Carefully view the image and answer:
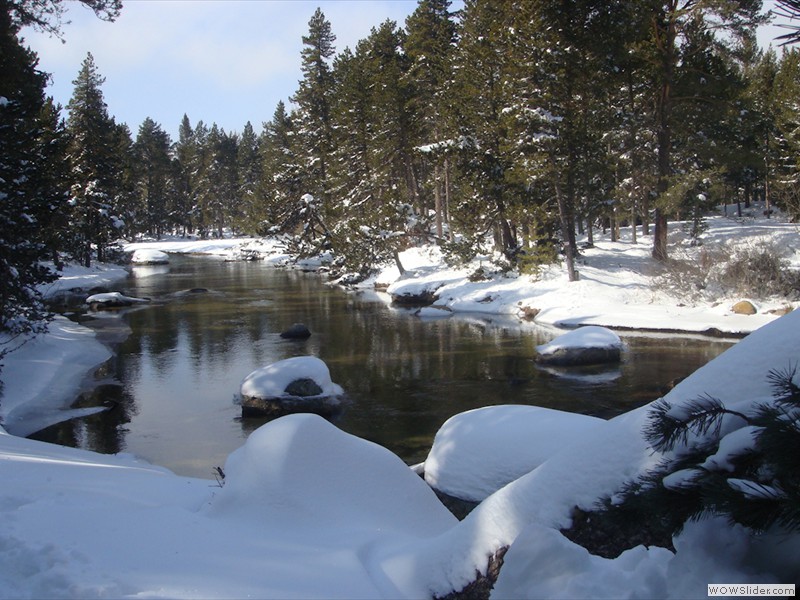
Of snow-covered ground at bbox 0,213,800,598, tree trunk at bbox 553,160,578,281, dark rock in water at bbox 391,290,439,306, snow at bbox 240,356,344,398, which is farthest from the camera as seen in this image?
dark rock in water at bbox 391,290,439,306

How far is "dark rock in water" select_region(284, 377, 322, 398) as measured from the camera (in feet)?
45.3

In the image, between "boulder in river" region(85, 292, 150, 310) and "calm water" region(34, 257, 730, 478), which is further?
"boulder in river" region(85, 292, 150, 310)

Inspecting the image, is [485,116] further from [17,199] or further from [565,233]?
[17,199]

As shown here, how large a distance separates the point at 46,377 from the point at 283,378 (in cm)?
702

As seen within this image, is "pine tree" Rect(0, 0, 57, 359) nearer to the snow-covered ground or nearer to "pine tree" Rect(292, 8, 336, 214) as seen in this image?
the snow-covered ground

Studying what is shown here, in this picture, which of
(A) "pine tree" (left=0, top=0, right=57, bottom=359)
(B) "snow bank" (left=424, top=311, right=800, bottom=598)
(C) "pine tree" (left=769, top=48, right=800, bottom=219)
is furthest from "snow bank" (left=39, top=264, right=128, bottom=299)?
(C) "pine tree" (left=769, top=48, right=800, bottom=219)

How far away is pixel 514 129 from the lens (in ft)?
87.5

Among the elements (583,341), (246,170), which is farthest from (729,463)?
(246,170)

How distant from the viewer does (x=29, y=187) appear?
16.1 metres

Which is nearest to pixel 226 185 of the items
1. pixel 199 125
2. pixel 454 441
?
pixel 199 125

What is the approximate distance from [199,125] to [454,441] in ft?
339

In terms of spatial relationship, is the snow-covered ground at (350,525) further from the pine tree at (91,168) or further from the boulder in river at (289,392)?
the pine tree at (91,168)

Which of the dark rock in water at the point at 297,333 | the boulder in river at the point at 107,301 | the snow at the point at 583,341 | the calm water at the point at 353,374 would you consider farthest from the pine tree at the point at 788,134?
the boulder in river at the point at 107,301

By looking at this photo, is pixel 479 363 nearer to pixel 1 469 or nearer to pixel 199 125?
pixel 1 469
